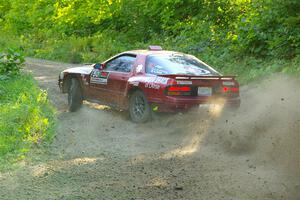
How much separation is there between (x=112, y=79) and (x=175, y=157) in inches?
147

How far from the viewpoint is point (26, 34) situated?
109ft

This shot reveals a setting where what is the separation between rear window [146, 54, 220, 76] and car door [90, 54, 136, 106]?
1.83 ft

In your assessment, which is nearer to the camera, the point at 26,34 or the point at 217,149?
the point at 217,149

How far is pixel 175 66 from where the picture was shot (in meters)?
10.1

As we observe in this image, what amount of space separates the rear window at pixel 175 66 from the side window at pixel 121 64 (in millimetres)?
504

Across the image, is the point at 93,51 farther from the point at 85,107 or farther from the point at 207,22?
the point at 85,107

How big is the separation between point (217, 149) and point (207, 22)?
515 inches

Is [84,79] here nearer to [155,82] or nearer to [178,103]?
[155,82]

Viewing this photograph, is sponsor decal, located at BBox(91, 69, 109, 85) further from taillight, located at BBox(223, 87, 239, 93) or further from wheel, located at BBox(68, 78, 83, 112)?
taillight, located at BBox(223, 87, 239, 93)

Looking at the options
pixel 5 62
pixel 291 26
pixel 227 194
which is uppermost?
pixel 291 26

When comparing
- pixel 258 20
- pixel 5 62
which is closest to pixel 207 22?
pixel 258 20

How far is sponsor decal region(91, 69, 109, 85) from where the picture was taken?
36.6 feet

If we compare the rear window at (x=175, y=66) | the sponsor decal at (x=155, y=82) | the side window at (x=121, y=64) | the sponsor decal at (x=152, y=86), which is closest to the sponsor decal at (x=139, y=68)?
the rear window at (x=175, y=66)

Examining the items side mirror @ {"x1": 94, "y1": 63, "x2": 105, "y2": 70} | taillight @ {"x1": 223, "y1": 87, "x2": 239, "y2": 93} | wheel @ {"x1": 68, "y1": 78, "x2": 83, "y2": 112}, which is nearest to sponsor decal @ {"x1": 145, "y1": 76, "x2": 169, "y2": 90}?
taillight @ {"x1": 223, "y1": 87, "x2": 239, "y2": 93}
